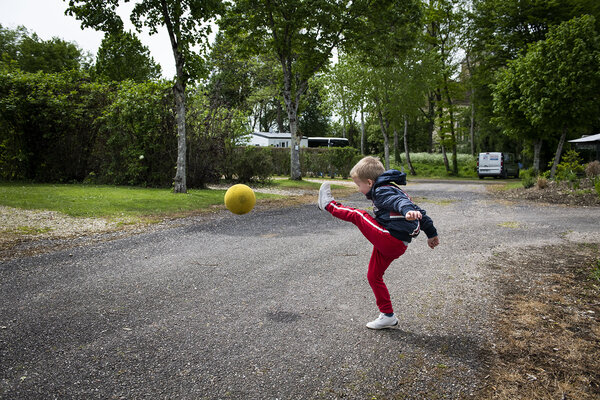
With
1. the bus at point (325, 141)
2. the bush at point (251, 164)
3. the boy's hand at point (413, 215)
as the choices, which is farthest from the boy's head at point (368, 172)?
the bus at point (325, 141)

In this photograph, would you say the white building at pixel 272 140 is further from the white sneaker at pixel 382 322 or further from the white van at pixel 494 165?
the white sneaker at pixel 382 322

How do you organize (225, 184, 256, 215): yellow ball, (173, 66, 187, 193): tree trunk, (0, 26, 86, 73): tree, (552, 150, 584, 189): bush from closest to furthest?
(225, 184, 256, 215): yellow ball → (173, 66, 187, 193): tree trunk → (552, 150, 584, 189): bush → (0, 26, 86, 73): tree

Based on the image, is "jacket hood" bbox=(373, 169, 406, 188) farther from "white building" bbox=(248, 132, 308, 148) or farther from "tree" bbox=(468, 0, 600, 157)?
"white building" bbox=(248, 132, 308, 148)

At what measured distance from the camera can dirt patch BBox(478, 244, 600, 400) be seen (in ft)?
8.75

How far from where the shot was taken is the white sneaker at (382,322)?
11.6ft

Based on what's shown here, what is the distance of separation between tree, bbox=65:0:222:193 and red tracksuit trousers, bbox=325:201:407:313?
10.9 metres

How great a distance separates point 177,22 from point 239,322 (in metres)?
12.4

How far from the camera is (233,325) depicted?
3541 millimetres

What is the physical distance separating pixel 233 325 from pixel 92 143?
1493 cm

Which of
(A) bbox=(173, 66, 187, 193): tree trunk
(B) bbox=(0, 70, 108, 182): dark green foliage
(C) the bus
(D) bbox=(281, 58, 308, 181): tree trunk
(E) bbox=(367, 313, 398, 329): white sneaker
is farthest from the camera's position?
(C) the bus

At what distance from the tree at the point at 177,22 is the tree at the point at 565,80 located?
640 inches

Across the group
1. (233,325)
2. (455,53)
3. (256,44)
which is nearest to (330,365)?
(233,325)

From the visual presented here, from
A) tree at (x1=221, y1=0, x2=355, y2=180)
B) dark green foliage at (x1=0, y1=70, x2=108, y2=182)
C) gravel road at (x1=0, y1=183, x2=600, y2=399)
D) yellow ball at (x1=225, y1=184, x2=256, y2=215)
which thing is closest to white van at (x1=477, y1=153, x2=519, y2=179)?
tree at (x1=221, y1=0, x2=355, y2=180)

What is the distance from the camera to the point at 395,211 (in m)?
3.40
